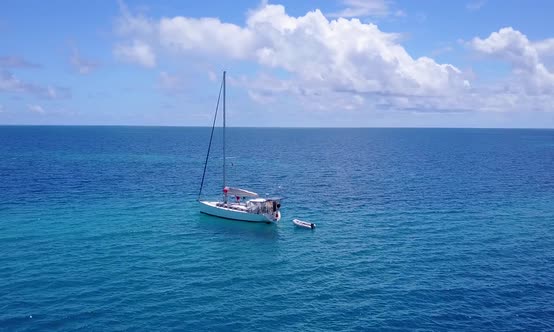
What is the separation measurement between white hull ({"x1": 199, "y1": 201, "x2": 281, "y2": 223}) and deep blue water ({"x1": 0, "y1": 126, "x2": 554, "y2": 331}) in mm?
1252

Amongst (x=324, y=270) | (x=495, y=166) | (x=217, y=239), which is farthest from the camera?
(x=495, y=166)

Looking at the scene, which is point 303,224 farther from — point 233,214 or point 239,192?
point 239,192

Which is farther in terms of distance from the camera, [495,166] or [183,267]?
[495,166]

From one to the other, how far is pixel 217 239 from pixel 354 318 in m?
28.4

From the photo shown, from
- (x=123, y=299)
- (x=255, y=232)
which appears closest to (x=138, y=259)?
(x=123, y=299)

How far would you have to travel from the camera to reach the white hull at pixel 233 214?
230ft

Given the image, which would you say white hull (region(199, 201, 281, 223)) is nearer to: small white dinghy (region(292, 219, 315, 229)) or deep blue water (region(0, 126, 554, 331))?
deep blue water (region(0, 126, 554, 331))

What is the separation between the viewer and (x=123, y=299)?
41.3 meters

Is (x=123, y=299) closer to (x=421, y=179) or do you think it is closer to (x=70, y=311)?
(x=70, y=311)

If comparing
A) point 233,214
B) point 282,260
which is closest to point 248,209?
point 233,214

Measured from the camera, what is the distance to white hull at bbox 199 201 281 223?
70.0m

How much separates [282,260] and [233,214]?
815 inches

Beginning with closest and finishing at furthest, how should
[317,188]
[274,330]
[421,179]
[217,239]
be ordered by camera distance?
[274,330] < [217,239] < [317,188] < [421,179]

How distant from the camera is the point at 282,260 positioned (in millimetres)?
53688
